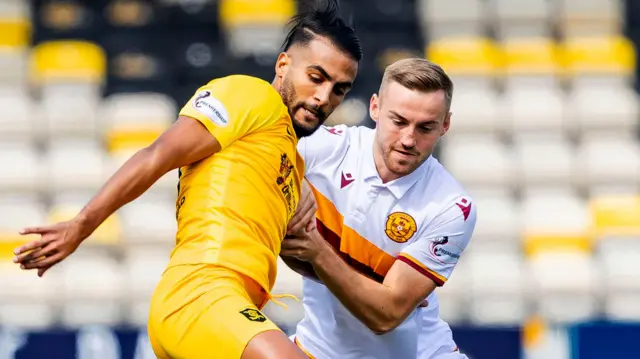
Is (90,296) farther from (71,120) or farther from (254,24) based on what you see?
(254,24)

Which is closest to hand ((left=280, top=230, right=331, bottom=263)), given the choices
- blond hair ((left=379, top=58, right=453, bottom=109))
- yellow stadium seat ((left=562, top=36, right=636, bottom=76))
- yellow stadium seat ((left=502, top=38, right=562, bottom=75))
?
blond hair ((left=379, top=58, right=453, bottom=109))

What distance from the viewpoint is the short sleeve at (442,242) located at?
4266 millimetres

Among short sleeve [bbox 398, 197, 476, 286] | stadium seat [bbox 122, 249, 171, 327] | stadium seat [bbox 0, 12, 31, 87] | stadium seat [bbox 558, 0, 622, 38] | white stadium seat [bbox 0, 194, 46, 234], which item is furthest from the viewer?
stadium seat [bbox 558, 0, 622, 38]

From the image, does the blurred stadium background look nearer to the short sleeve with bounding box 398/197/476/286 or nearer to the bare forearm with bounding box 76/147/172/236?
the short sleeve with bounding box 398/197/476/286

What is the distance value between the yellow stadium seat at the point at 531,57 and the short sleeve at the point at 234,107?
6115mm

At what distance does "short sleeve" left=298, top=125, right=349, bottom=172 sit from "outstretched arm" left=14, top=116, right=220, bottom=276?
2.87 feet

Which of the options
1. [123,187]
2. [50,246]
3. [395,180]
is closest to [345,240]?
[395,180]

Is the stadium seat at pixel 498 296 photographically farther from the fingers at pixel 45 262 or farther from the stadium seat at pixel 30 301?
the fingers at pixel 45 262

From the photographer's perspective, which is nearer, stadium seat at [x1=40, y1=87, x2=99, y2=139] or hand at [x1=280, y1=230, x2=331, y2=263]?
hand at [x1=280, y1=230, x2=331, y2=263]

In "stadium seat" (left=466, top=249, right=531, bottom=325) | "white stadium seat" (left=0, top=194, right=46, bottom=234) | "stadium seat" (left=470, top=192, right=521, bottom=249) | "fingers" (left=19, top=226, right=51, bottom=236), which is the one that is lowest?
"stadium seat" (left=466, top=249, right=531, bottom=325)

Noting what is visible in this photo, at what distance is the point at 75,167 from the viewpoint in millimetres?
8805

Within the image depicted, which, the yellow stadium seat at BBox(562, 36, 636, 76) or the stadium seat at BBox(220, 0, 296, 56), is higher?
the stadium seat at BBox(220, 0, 296, 56)

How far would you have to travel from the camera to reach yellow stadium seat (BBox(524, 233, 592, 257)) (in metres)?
8.43

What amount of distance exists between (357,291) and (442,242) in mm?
394
